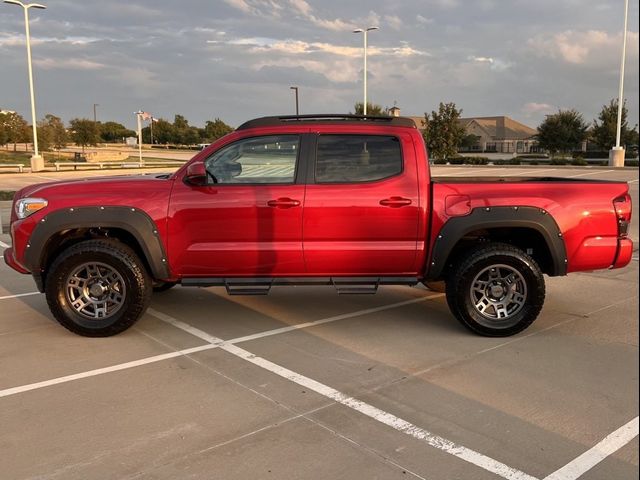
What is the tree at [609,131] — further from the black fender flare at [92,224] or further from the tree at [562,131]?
the black fender flare at [92,224]

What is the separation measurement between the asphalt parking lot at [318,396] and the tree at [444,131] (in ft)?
134

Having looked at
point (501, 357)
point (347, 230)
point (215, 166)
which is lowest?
point (501, 357)

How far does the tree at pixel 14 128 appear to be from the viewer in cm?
4869

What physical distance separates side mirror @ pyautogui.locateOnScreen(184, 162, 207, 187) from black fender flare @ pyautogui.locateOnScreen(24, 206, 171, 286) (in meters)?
0.50

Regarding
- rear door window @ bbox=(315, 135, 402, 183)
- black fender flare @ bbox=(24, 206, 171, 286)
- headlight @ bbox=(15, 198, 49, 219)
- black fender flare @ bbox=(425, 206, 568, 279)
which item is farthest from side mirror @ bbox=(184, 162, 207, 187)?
black fender flare @ bbox=(425, 206, 568, 279)

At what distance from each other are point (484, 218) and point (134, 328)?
3.41m

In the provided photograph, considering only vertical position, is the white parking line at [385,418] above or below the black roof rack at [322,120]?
below

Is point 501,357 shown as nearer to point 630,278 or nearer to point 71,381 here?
point 71,381

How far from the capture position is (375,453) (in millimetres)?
3223

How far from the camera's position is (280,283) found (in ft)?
17.1

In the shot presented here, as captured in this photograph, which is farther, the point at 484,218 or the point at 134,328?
the point at 134,328

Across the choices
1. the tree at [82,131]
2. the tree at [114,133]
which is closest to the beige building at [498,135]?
the tree at [82,131]

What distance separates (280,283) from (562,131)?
171 feet

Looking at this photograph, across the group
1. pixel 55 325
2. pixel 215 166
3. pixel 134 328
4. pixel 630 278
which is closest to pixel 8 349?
pixel 55 325
